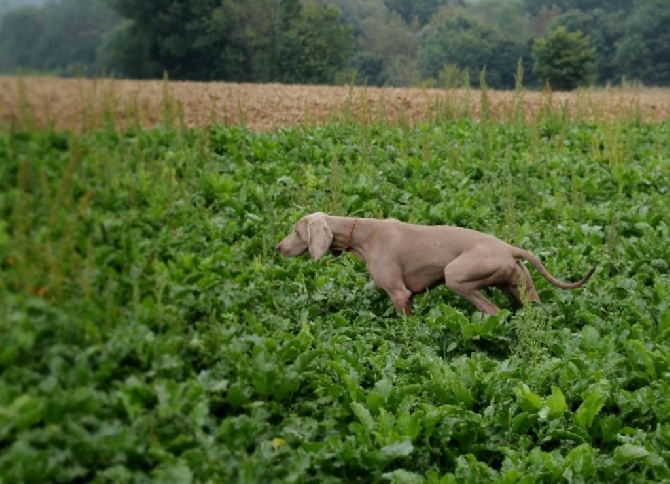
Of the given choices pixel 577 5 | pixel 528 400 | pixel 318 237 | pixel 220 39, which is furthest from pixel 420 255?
pixel 577 5

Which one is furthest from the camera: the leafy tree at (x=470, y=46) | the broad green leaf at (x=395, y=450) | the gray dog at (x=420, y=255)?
the leafy tree at (x=470, y=46)

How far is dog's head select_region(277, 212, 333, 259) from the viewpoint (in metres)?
6.53

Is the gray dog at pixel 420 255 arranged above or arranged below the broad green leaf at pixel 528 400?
above

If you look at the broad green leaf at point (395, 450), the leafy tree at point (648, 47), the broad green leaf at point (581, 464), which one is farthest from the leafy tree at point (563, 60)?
the broad green leaf at point (395, 450)

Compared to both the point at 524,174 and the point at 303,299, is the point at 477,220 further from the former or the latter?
the point at 303,299

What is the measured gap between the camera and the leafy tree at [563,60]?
37.9 metres

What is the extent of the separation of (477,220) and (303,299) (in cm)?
305

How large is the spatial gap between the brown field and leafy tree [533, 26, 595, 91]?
1447cm

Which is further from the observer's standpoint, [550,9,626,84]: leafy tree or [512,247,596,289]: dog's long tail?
[550,9,626,84]: leafy tree

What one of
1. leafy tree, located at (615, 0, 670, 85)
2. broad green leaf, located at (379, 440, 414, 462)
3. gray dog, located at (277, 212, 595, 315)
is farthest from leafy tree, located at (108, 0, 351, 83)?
leafy tree, located at (615, 0, 670, 85)

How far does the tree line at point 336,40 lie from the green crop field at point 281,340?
1.63ft

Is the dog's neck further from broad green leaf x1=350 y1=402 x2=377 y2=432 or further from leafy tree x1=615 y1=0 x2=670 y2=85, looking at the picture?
leafy tree x1=615 y1=0 x2=670 y2=85

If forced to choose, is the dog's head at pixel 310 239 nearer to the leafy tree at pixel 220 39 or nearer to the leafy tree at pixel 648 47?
the leafy tree at pixel 220 39

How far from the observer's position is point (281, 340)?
16.1 feet
